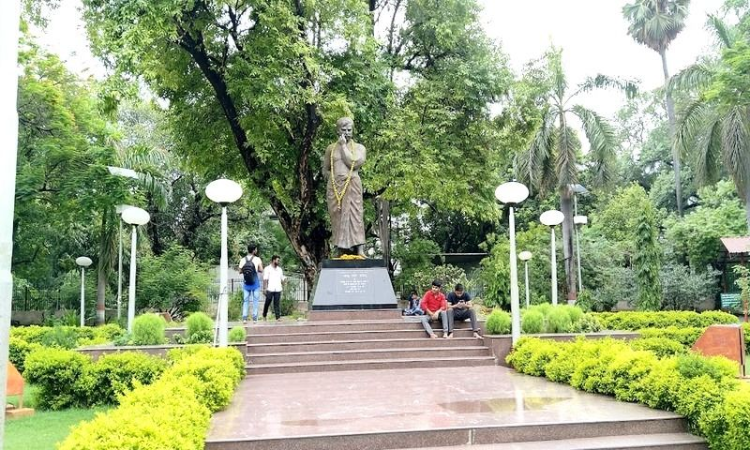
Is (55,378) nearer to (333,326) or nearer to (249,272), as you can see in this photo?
(333,326)

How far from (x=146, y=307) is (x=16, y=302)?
652 cm

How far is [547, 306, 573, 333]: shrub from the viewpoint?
10484mm

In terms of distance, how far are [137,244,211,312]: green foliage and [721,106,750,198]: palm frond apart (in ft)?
54.2

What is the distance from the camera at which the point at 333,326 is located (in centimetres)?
1106

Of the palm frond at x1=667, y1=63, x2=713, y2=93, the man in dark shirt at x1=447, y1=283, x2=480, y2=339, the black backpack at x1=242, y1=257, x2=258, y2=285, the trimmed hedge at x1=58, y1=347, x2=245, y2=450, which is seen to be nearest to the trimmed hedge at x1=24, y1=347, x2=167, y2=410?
the trimmed hedge at x1=58, y1=347, x2=245, y2=450

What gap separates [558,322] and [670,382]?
4.50 metres

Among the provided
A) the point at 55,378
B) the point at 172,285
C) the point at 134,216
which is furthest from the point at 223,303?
the point at 172,285

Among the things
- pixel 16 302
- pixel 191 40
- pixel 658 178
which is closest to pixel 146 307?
pixel 16 302

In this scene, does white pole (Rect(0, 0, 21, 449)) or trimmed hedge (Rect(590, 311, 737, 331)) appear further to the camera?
trimmed hedge (Rect(590, 311, 737, 331))

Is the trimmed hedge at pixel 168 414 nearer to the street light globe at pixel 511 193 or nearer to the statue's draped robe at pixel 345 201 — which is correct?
the street light globe at pixel 511 193

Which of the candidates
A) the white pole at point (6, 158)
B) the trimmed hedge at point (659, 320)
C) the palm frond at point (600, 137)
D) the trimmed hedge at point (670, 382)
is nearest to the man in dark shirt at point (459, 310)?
the trimmed hedge at point (670, 382)

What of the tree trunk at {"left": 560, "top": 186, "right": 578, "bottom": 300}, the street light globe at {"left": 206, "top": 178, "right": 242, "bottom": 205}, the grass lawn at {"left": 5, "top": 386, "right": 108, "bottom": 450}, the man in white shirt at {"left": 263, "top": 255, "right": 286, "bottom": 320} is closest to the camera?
the grass lawn at {"left": 5, "top": 386, "right": 108, "bottom": 450}

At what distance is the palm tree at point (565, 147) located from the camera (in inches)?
822

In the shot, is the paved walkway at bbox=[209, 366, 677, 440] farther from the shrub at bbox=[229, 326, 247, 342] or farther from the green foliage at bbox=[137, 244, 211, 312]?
the green foliage at bbox=[137, 244, 211, 312]
